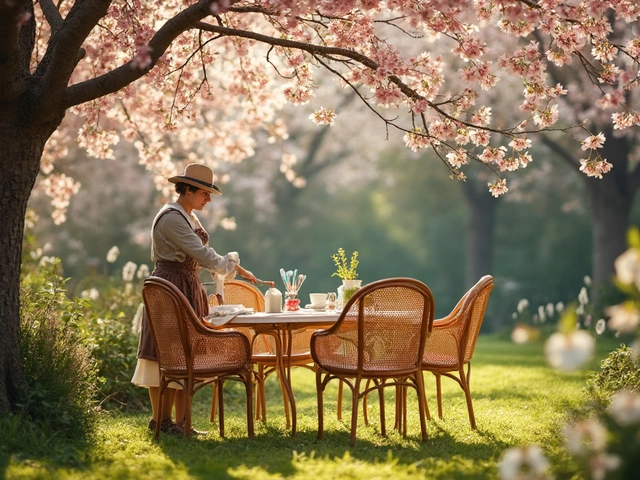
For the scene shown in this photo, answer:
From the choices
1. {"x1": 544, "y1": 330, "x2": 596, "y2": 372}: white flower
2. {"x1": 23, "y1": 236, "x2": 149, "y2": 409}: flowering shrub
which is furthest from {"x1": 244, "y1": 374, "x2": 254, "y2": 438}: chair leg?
{"x1": 544, "y1": 330, "x2": 596, "y2": 372}: white flower

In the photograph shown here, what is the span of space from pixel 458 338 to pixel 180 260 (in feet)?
6.35

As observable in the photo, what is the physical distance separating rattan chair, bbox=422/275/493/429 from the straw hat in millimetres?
1796

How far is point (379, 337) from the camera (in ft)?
17.9

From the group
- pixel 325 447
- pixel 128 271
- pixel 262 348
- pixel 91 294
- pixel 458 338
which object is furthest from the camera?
pixel 128 271

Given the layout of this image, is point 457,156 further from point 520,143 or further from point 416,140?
point 520,143

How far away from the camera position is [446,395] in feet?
27.0

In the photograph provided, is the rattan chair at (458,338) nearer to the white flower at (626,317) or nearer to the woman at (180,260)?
the woman at (180,260)

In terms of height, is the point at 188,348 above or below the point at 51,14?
below

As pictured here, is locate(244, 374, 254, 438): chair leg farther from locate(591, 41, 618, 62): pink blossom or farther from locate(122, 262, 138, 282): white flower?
locate(122, 262, 138, 282): white flower

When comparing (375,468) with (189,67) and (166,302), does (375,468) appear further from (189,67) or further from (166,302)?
(189,67)

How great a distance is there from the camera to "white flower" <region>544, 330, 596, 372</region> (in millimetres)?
2771

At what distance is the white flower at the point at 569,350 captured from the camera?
2.77 m

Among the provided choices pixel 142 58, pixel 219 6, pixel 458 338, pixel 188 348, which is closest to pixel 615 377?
pixel 458 338

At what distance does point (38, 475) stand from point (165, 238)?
79.0 inches
